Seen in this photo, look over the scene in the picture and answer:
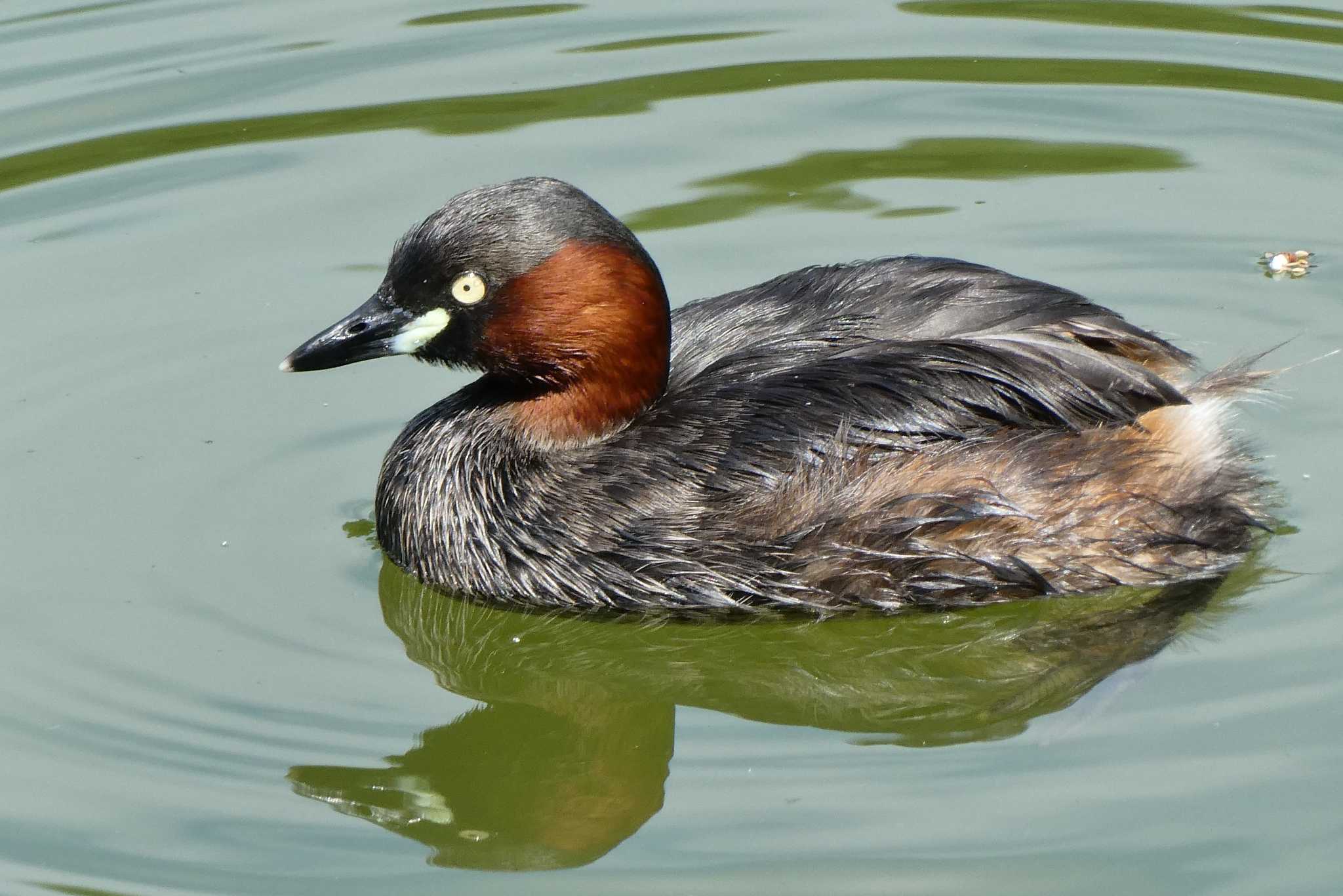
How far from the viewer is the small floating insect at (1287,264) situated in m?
7.86

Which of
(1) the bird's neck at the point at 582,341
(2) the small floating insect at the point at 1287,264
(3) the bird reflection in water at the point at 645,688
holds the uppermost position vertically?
(1) the bird's neck at the point at 582,341

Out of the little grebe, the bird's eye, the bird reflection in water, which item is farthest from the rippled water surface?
the bird's eye

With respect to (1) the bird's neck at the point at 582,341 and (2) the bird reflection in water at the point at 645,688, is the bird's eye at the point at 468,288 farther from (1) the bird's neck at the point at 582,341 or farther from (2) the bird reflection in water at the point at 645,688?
(2) the bird reflection in water at the point at 645,688

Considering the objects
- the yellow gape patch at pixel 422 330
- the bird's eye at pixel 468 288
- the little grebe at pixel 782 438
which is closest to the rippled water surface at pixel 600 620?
the little grebe at pixel 782 438

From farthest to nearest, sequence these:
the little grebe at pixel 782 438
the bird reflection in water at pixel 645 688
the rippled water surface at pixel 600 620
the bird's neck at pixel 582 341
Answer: the bird's neck at pixel 582 341 < the little grebe at pixel 782 438 < the bird reflection in water at pixel 645 688 < the rippled water surface at pixel 600 620

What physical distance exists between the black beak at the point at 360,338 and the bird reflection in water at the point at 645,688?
2.58 ft

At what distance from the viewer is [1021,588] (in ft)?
19.4

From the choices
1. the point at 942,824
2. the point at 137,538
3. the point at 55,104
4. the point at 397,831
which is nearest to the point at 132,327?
the point at 137,538

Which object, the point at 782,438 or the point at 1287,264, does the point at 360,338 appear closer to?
the point at 782,438

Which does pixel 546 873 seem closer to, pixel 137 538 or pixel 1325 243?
pixel 137 538

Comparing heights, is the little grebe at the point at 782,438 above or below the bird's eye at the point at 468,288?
below

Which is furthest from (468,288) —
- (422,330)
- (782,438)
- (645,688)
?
(645,688)

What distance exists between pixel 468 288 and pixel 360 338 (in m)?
0.40

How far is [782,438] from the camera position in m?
5.87
